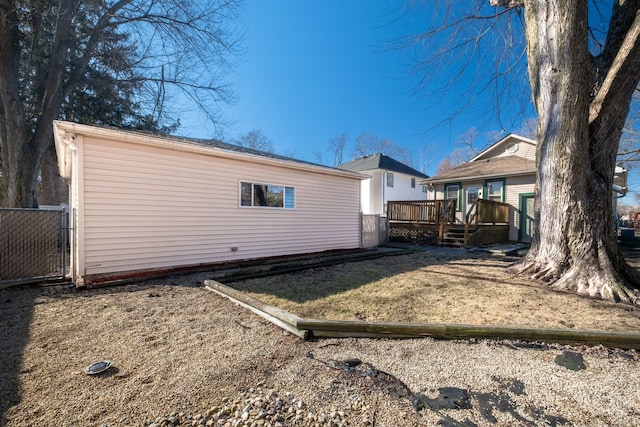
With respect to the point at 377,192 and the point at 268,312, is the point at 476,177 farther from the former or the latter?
the point at 268,312

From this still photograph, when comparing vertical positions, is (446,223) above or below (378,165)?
below

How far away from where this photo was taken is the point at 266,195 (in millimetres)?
→ 7586

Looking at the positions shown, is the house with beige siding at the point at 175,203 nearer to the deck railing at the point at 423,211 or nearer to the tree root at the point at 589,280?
the deck railing at the point at 423,211

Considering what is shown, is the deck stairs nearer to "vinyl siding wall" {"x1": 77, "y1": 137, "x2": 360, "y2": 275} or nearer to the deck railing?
the deck railing

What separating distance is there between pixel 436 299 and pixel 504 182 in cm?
1169

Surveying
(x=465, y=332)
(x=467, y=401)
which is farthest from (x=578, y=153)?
(x=467, y=401)

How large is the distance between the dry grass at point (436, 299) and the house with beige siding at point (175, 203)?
Answer: 2.05m

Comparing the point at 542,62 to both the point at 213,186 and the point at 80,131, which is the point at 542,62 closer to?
the point at 213,186

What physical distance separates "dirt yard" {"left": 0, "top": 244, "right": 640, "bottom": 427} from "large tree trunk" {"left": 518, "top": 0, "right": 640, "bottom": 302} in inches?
42.0

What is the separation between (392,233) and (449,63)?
780cm

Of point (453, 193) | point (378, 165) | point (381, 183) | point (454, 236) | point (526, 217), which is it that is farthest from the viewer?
point (381, 183)

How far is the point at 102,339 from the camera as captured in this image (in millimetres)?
2729

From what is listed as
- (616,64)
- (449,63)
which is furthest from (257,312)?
(449,63)

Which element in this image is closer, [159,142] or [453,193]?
[159,142]
